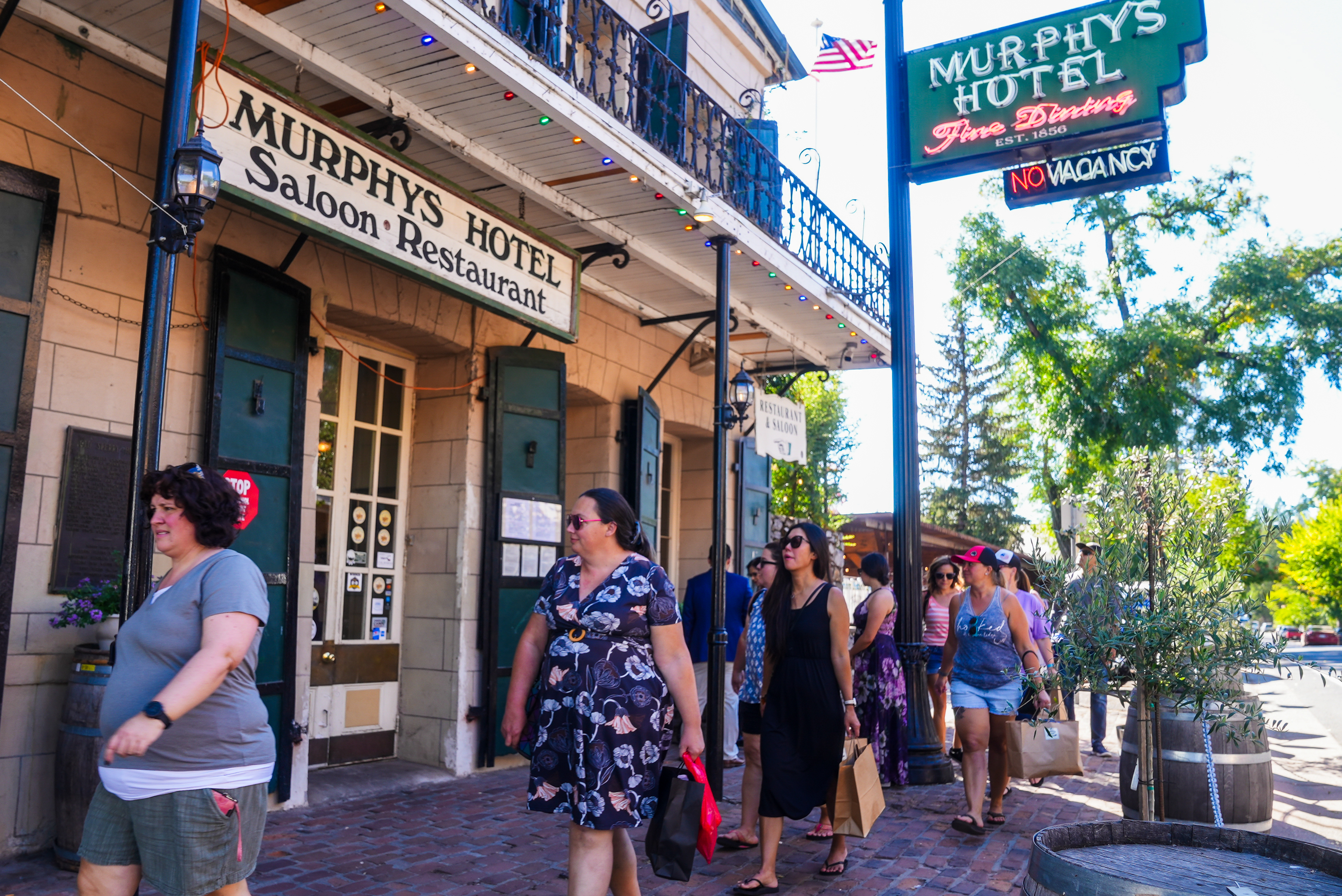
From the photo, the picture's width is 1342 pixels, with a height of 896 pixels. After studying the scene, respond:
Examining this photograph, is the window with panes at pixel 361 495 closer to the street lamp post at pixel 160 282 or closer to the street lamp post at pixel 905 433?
the street lamp post at pixel 160 282

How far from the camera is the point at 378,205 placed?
564 cm

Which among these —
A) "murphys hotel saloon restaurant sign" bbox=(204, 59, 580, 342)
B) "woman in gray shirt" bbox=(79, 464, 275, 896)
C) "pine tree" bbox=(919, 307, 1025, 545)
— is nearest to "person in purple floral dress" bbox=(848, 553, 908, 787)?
"murphys hotel saloon restaurant sign" bbox=(204, 59, 580, 342)

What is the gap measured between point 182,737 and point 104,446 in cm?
309

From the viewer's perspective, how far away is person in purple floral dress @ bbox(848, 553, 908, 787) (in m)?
7.35

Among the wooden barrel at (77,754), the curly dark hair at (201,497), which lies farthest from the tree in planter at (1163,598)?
the wooden barrel at (77,754)


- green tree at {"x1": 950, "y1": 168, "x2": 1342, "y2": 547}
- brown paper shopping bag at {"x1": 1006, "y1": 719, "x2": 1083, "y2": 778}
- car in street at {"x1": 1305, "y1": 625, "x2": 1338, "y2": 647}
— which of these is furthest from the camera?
car in street at {"x1": 1305, "y1": 625, "x2": 1338, "y2": 647}

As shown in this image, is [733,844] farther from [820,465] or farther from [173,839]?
[820,465]

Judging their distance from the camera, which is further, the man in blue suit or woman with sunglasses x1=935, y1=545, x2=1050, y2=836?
the man in blue suit

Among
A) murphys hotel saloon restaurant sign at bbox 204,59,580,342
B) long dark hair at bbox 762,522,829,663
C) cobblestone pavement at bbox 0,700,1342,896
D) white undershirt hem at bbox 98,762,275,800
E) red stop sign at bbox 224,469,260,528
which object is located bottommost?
cobblestone pavement at bbox 0,700,1342,896

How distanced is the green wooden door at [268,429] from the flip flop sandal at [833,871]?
127 inches

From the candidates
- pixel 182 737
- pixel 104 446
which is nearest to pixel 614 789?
pixel 182 737

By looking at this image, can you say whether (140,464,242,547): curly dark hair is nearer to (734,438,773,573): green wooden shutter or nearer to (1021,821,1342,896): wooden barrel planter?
(1021,821,1342,896): wooden barrel planter

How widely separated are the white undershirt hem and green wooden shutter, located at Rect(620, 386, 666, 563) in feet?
21.4

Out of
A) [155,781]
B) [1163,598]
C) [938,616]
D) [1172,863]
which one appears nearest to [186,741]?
[155,781]
